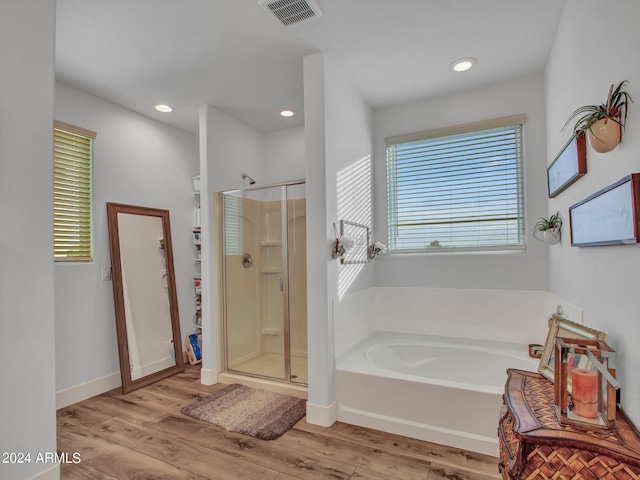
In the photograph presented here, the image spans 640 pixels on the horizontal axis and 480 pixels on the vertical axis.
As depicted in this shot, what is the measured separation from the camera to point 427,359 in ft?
9.93

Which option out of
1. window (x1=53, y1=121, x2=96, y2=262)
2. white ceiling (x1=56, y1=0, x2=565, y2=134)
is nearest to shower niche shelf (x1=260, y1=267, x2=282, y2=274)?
window (x1=53, y1=121, x2=96, y2=262)

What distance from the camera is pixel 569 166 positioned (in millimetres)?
1970

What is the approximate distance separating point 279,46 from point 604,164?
2062 mm

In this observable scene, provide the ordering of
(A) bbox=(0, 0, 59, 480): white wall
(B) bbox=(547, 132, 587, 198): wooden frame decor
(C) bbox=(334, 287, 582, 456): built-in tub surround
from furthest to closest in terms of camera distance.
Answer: (C) bbox=(334, 287, 582, 456): built-in tub surround
(B) bbox=(547, 132, 587, 198): wooden frame decor
(A) bbox=(0, 0, 59, 480): white wall

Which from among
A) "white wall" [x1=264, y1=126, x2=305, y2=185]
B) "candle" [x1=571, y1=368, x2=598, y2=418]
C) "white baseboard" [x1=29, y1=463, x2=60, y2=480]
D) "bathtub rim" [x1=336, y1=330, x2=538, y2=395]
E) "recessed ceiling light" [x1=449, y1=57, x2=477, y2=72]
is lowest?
"white baseboard" [x1=29, y1=463, x2=60, y2=480]

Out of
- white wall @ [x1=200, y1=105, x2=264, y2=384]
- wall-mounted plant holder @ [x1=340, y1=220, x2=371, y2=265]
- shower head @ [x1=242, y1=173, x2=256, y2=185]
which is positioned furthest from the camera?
shower head @ [x1=242, y1=173, x2=256, y2=185]

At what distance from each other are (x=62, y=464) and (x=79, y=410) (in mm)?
799

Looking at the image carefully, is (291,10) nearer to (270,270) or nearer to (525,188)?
(270,270)

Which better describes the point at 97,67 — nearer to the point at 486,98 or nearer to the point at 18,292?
the point at 18,292

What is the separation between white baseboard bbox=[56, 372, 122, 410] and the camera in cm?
279

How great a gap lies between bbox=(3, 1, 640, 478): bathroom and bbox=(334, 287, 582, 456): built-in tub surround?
0.20 feet

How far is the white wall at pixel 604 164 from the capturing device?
1.23 meters

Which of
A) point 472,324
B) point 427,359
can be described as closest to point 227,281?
point 427,359

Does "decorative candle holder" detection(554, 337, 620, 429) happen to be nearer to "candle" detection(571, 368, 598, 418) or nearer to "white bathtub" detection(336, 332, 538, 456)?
"candle" detection(571, 368, 598, 418)
